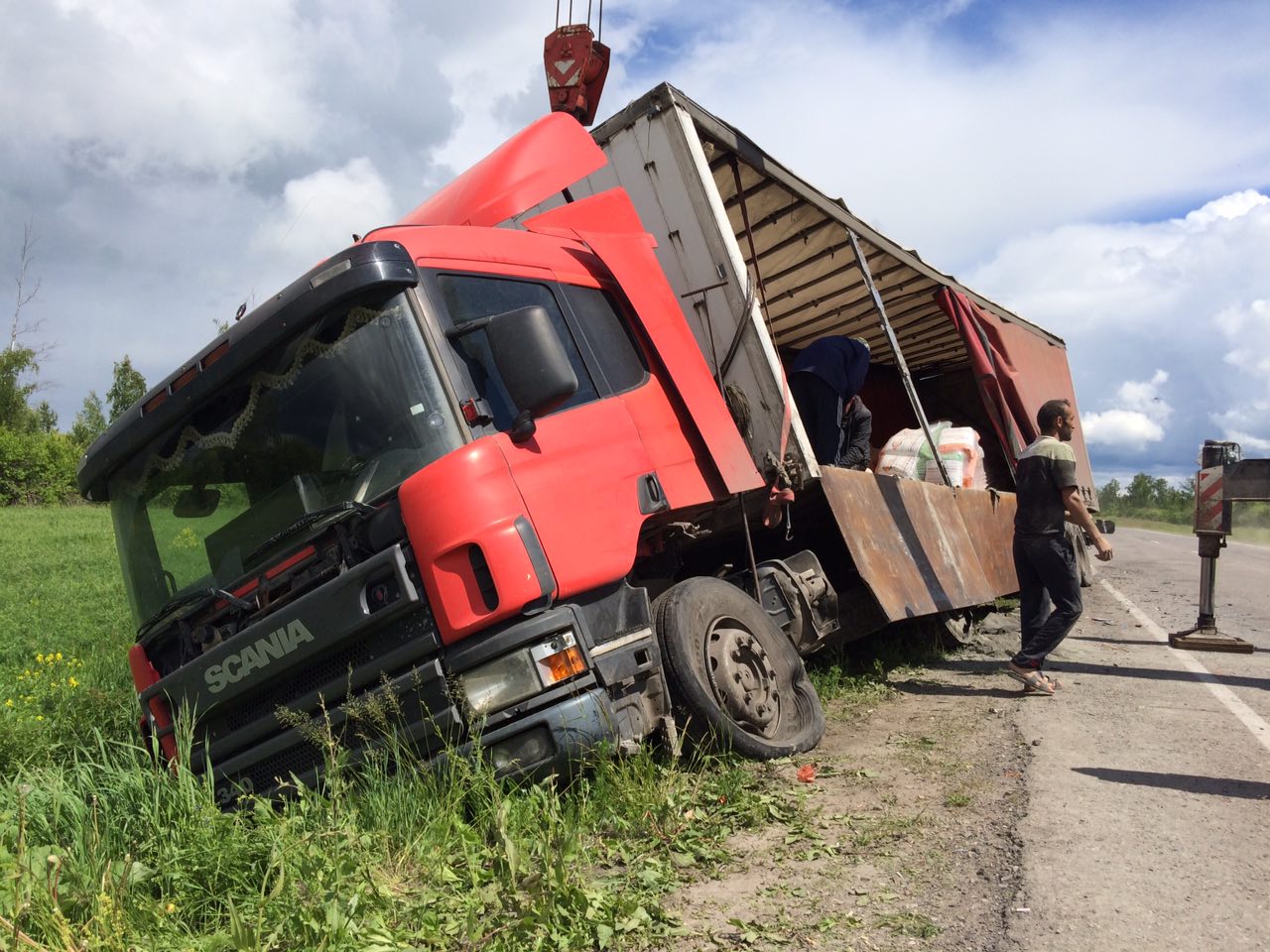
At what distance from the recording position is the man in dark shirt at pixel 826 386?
670 centimetres

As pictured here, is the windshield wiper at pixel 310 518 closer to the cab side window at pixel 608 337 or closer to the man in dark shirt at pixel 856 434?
the cab side window at pixel 608 337

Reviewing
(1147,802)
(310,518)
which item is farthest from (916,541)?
(310,518)

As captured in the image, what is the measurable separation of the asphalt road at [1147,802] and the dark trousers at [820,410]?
6.81 ft

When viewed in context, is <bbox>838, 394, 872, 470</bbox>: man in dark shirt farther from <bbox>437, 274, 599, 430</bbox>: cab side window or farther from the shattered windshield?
the shattered windshield

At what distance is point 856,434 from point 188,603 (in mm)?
5090

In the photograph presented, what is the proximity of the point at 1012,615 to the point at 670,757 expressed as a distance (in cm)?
635

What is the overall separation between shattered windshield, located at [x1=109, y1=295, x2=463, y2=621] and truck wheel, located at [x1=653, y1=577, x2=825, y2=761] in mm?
1312

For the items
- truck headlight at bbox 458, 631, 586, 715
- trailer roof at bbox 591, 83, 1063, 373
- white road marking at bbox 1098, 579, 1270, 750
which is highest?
trailer roof at bbox 591, 83, 1063, 373

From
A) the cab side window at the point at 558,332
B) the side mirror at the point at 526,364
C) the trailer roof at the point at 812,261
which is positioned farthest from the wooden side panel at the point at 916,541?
the side mirror at the point at 526,364

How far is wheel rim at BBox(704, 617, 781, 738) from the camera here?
430 centimetres

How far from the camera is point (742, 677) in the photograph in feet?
14.7

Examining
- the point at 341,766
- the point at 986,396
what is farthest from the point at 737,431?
the point at 986,396

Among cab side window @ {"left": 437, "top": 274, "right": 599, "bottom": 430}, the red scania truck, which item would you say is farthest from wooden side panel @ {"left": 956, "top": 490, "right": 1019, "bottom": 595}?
cab side window @ {"left": 437, "top": 274, "right": 599, "bottom": 430}

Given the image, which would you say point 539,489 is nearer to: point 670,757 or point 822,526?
point 670,757
